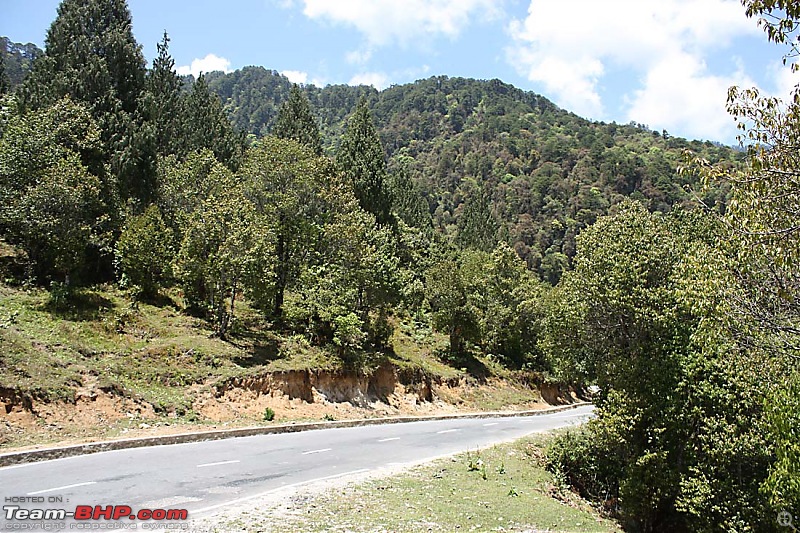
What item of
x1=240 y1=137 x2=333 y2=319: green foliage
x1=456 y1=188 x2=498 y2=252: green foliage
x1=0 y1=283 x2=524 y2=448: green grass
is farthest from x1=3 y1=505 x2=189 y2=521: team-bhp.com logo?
x1=456 y1=188 x2=498 y2=252: green foliage

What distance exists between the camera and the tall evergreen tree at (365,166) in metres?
47.5

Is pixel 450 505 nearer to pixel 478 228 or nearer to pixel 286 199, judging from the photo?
pixel 286 199

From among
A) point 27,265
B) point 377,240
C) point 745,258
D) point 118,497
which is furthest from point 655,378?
point 27,265

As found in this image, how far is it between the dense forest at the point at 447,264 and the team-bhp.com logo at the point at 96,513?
31.4 ft

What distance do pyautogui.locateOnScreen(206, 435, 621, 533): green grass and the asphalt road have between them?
1.14m

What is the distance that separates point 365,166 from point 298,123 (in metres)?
9.42

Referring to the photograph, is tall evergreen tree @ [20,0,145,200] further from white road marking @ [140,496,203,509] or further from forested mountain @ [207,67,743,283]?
forested mountain @ [207,67,743,283]

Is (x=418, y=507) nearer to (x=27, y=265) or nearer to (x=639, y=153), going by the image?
(x=27, y=265)

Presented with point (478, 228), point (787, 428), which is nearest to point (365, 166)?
point (478, 228)

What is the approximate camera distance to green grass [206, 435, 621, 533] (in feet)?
32.5

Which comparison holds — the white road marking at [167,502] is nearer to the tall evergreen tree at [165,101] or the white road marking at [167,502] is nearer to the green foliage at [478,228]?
the tall evergreen tree at [165,101]

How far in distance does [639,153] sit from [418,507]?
166691 millimetres

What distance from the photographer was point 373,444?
19.5 m

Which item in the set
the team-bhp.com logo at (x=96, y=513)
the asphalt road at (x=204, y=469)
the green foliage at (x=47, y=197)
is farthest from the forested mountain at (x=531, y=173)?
the team-bhp.com logo at (x=96, y=513)
